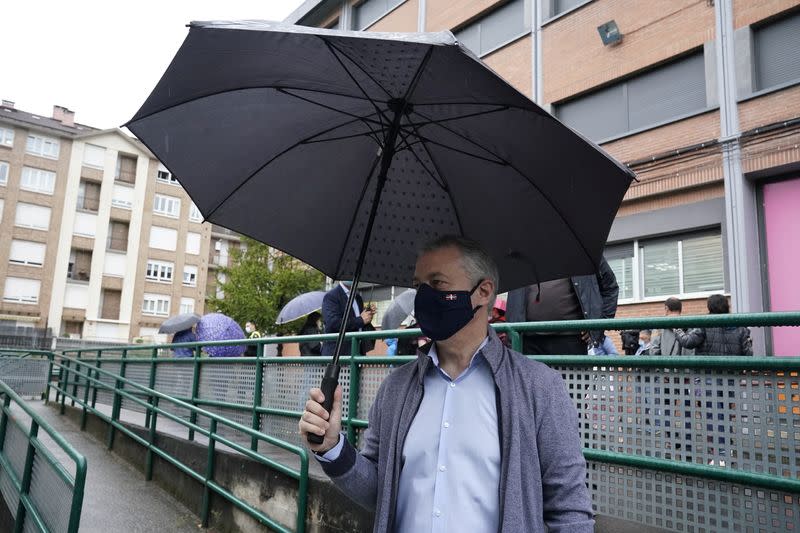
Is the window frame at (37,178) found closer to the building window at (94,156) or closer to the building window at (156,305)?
the building window at (94,156)

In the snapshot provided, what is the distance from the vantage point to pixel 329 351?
20.3 ft

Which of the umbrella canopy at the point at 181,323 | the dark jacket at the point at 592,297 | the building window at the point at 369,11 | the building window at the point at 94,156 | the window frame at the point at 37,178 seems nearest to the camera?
the dark jacket at the point at 592,297

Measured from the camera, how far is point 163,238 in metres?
48.0

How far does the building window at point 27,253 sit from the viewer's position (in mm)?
41281

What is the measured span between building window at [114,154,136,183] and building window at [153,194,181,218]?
2233 mm

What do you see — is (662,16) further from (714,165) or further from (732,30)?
(714,165)

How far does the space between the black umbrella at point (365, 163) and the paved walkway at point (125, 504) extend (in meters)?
3.30

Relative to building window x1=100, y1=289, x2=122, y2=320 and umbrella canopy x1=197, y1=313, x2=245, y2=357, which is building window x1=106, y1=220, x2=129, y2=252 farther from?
umbrella canopy x1=197, y1=313, x2=245, y2=357

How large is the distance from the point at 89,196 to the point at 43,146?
442 cm

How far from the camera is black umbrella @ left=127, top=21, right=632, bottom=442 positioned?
2.22m

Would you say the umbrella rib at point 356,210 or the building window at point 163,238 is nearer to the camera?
the umbrella rib at point 356,210

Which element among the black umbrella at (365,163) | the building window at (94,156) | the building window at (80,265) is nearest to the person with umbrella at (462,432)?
the black umbrella at (365,163)

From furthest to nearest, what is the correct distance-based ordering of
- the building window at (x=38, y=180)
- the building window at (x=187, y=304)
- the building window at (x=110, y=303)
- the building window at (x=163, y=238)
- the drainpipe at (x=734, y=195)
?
1. the building window at (x=187, y=304)
2. the building window at (x=163, y=238)
3. the building window at (x=110, y=303)
4. the building window at (x=38, y=180)
5. the drainpipe at (x=734, y=195)

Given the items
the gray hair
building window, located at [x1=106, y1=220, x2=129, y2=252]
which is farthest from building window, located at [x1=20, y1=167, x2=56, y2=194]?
the gray hair
